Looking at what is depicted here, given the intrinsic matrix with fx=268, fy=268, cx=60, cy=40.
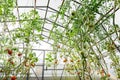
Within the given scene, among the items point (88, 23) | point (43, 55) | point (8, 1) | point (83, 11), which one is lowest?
point (88, 23)

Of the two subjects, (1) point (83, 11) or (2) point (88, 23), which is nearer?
(2) point (88, 23)

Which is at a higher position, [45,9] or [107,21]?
[45,9]

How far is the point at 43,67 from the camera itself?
46.5 feet

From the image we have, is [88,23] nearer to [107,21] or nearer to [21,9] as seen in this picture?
[107,21]

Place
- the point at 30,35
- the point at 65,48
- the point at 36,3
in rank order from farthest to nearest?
the point at 36,3 < the point at 65,48 < the point at 30,35

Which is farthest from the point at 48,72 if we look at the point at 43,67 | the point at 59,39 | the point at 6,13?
the point at 6,13

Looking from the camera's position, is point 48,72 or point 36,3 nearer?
point 36,3

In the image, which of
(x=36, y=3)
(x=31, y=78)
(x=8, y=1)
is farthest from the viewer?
(x=31, y=78)

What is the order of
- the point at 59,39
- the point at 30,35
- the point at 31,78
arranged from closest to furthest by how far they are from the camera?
1. the point at 30,35
2. the point at 59,39
3. the point at 31,78

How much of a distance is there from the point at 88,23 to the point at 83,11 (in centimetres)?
46

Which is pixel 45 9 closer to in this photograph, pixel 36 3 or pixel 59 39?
pixel 36 3

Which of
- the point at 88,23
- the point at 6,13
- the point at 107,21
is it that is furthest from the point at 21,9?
the point at 88,23

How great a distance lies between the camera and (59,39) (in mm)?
8562

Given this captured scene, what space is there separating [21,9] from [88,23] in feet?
18.3
